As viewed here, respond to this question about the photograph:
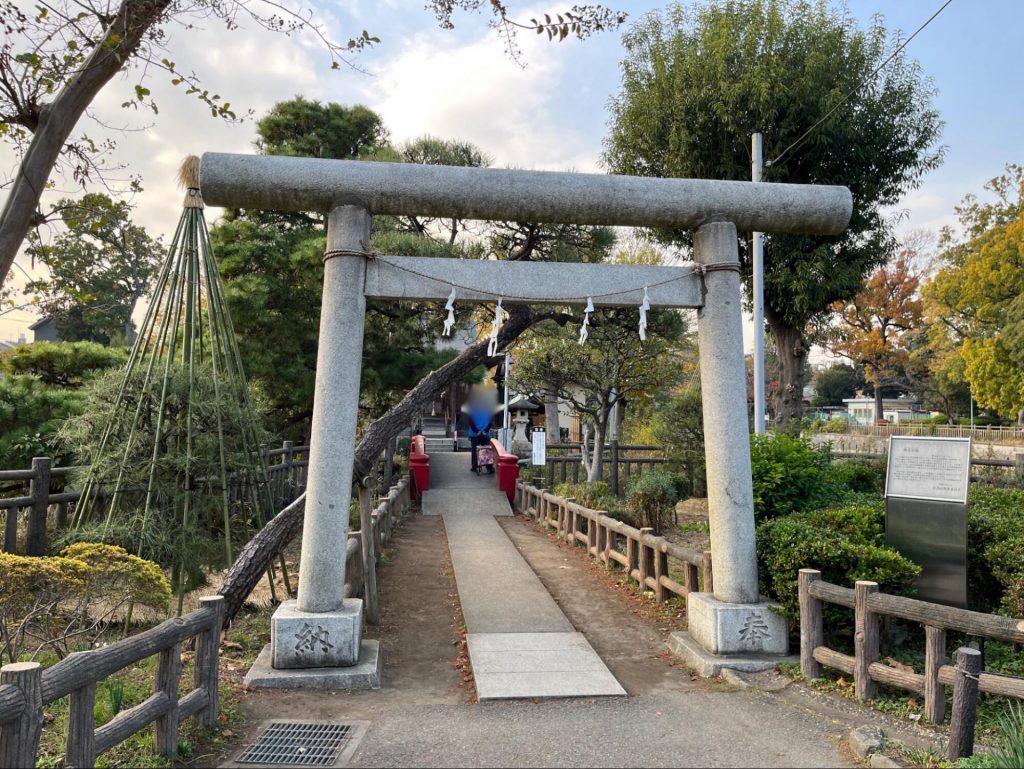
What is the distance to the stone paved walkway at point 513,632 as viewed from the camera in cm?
536

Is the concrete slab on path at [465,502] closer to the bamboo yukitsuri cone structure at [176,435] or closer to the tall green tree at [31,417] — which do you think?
the tall green tree at [31,417]

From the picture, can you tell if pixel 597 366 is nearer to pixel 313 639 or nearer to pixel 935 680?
pixel 313 639

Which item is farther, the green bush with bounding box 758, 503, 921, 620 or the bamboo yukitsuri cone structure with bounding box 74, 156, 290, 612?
the bamboo yukitsuri cone structure with bounding box 74, 156, 290, 612

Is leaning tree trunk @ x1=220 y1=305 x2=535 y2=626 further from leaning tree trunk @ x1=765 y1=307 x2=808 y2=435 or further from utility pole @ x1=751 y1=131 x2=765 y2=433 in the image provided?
leaning tree trunk @ x1=765 y1=307 x2=808 y2=435

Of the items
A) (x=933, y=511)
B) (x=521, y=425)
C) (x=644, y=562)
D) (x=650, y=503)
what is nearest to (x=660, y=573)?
(x=644, y=562)

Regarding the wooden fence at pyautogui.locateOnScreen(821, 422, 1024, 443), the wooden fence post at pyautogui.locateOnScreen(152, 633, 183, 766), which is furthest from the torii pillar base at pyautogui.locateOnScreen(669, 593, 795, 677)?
the wooden fence at pyautogui.locateOnScreen(821, 422, 1024, 443)

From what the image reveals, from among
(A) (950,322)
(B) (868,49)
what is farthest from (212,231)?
(A) (950,322)

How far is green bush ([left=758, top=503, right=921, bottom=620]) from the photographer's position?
17.8 ft

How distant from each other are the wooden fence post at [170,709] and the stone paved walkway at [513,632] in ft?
Result: 6.83

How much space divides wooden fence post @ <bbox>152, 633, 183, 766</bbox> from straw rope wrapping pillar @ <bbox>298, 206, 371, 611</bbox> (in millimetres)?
1552

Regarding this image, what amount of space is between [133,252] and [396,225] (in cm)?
2087

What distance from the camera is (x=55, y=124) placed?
17.6 ft

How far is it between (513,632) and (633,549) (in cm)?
294

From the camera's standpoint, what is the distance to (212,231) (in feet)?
45.9
